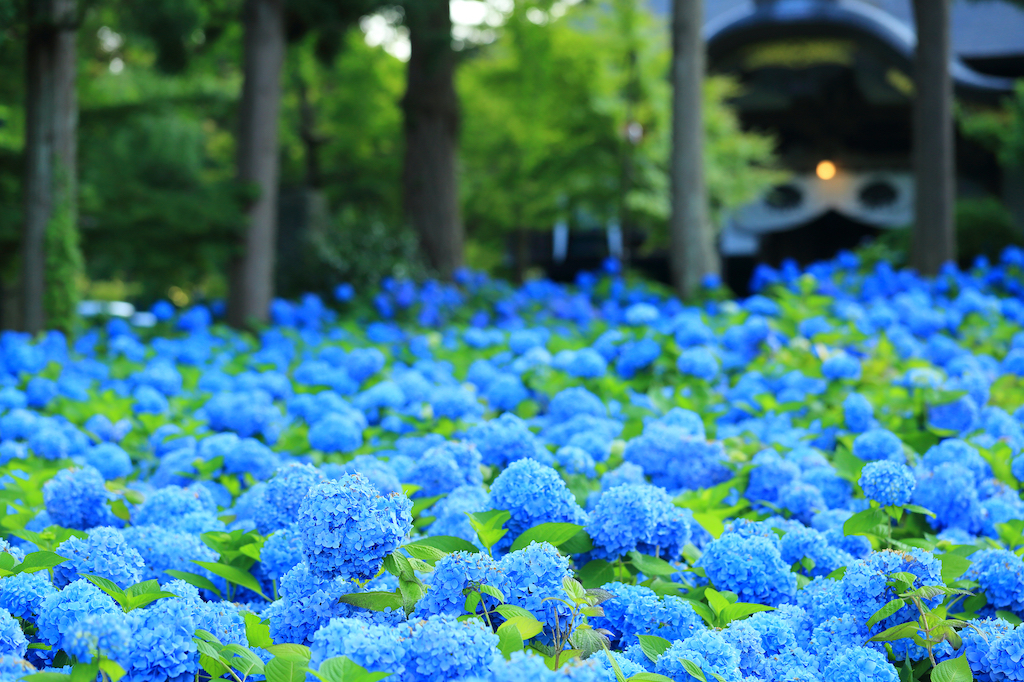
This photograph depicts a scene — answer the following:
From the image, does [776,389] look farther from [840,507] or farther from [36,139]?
[36,139]

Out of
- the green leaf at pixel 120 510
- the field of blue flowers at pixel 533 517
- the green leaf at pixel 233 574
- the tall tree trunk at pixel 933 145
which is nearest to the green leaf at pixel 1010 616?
the field of blue flowers at pixel 533 517

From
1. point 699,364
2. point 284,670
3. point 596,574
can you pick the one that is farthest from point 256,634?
point 699,364

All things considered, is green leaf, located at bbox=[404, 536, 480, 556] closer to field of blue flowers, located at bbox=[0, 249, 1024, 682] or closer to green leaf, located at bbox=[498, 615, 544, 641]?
field of blue flowers, located at bbox=[0, 249, 1024, 682]

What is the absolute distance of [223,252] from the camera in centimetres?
745

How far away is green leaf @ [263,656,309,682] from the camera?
4.40 feet

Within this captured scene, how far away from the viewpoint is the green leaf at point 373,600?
4.79 ft

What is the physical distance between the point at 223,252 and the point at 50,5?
221 centimetres

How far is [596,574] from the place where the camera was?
181 cm

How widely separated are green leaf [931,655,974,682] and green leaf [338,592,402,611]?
3.07ft

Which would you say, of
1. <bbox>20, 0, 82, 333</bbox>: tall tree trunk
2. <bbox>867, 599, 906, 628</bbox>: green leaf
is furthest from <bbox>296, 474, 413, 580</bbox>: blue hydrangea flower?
<bbox>20, 0, 82, 333</bbox>: tall tree trunk

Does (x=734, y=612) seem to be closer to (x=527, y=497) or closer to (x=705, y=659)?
(x=705, y=659)

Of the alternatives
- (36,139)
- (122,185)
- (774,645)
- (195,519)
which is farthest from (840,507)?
(122,185)

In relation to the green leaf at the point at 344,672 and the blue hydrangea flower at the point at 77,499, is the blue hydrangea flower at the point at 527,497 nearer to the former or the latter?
the green leaf at the point at 344,672

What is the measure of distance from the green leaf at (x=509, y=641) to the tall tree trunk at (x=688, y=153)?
703 cm
